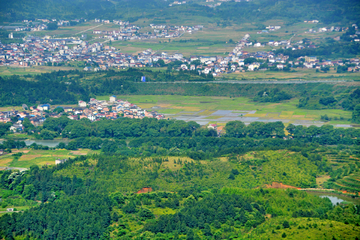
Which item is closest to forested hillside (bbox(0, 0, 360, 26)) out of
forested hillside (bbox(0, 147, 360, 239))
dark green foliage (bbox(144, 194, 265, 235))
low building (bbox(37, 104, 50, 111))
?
low building (bbox(37, 104, 50, 111))

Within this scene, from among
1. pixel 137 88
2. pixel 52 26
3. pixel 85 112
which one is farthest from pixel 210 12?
pixel 85 112

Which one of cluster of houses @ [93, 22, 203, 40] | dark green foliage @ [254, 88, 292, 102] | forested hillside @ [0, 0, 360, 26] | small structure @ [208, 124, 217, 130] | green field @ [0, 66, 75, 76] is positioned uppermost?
forested hillside @ [0, 0, 360, 26]

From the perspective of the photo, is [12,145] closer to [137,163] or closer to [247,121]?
[137,163]

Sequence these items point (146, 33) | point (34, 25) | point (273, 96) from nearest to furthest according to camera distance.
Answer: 1. point (273, 96)
2. point (146, 33)
3. point (34, 25)

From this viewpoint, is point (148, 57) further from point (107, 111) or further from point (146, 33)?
point (107, 111)

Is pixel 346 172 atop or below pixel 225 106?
below

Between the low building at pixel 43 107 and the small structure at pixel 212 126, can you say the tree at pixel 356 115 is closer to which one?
the small structure at pixel 212 126

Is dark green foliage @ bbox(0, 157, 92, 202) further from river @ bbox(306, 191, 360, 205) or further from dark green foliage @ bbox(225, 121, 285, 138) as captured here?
dark green foliage @ bbox(225, 121, 285, 138)
